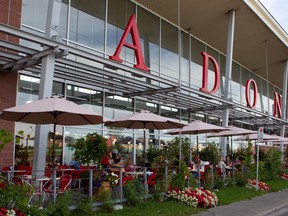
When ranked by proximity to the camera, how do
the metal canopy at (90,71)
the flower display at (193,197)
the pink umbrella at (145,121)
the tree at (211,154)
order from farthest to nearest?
the tree at (211,154) → the pink umbrella at (145,121) → the flower display at (193,197) → the metal canopy at (90,71)

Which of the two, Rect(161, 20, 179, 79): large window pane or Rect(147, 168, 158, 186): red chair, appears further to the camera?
Rect(161, 20, 179, 79): large window pane

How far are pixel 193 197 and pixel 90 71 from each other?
19.1 feet

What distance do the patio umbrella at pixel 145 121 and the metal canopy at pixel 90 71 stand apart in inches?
79.1

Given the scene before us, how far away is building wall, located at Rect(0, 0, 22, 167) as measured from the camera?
12.6 m

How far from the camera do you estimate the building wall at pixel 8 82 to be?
12.6 m

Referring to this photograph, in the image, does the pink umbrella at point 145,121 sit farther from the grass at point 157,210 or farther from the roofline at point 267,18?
the roofline at point 267,18

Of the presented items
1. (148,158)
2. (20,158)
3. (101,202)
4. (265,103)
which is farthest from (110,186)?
(265,103)

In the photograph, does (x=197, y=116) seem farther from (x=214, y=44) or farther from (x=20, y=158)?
(x=20, y=158)

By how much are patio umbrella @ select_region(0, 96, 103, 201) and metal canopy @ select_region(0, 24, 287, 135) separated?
2.14m

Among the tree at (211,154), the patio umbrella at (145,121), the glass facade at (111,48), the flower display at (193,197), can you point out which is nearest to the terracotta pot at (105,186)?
the patio umbrella at (145,121)

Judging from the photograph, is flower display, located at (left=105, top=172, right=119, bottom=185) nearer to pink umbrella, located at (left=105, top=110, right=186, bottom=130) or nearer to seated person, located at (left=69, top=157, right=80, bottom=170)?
pink umbrella, located at (left=105, top=110, right=186, bottom=130)

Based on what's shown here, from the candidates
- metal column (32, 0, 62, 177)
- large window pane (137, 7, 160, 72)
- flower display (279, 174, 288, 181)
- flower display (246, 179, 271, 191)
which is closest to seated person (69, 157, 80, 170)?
metal column (32, 0, 62, 177)

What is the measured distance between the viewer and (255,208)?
38.3 ft

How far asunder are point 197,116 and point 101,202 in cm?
1769
